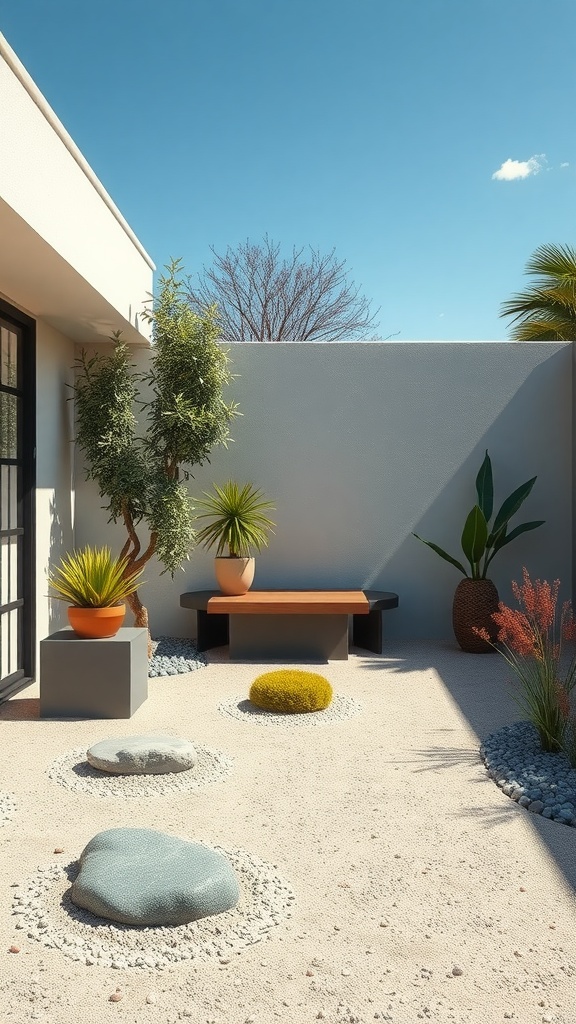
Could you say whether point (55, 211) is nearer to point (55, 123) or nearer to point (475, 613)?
point (55, 123)

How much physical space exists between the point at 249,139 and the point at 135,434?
22.7 ft

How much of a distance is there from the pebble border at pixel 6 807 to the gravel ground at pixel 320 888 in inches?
2.1

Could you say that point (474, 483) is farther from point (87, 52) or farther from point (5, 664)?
point (87, 52)

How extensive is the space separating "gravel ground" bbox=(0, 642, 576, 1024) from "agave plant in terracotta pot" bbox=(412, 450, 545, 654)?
209 cm

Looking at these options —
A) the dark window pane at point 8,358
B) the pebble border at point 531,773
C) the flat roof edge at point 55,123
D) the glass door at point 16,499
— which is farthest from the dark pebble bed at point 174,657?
the flat roof edge at point 55,123

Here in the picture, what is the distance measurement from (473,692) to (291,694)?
1.32 m

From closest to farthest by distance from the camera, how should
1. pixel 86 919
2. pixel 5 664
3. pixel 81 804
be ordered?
pixel 86 919 → pixel 81 804 → pixel 5 664

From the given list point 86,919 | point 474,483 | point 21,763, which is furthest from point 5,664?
point 474,483

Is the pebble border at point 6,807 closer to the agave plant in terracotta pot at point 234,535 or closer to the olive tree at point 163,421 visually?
the olive tree at point 163,421

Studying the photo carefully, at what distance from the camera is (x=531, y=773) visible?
351 cm

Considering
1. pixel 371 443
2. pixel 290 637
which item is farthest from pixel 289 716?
pixel 371 443

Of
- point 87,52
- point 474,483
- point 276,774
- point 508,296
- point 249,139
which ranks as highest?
A: point 249,139

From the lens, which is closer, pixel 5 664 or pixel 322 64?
pixel 5 664

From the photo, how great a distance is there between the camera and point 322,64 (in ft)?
30.9
